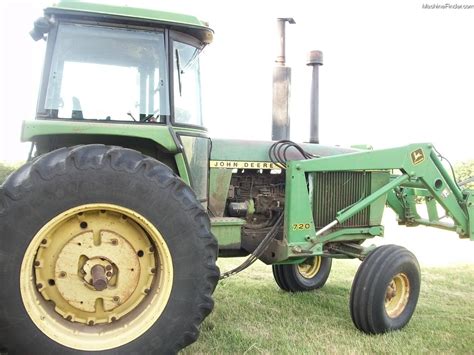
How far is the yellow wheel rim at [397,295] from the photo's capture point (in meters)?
4.36

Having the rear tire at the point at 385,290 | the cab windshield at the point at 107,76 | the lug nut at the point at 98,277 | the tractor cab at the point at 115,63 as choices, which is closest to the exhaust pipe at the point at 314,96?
the rear tire at the point at 385,290

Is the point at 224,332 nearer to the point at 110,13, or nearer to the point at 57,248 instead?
the point at 57,248

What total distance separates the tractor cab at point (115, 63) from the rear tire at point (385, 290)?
1918 mm

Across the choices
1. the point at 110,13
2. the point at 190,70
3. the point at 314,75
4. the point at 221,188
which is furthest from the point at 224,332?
the point at 314,75

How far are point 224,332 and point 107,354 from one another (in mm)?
1284

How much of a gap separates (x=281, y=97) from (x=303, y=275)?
2103 mm

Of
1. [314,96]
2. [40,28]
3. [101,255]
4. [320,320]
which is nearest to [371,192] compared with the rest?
[320,320]

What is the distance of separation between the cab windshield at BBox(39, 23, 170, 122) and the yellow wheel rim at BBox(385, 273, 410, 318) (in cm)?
241

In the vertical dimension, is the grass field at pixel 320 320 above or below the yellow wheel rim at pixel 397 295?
below

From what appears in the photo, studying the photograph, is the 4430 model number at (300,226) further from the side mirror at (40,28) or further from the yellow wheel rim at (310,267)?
the side mirror at (40,28)

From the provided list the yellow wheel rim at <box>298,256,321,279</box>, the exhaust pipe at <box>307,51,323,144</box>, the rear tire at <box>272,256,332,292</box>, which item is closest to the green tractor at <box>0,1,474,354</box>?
the rear tire at <box>272,256,332,292</box>

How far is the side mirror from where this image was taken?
10.9 ft

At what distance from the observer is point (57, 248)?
3.01 m

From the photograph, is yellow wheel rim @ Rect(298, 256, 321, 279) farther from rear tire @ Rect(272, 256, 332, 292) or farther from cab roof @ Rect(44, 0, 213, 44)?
cab roof @ Rect(44, 0, 213, 44)
